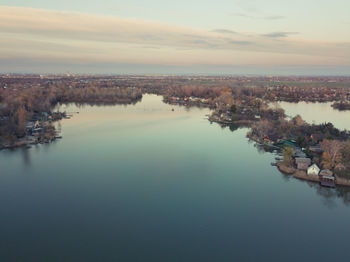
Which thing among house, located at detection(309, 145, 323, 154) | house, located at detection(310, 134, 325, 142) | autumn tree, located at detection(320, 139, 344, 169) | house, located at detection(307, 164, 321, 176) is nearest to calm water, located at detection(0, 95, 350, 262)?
house, located at detection(307, 164, 321, 176)

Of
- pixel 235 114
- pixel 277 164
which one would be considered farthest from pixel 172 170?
pixel 235 114

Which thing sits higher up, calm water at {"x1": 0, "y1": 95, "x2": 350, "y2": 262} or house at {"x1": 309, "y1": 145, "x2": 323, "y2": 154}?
house at {"x1": 309, "y1": 145, "x2": 323, "y2": 154}

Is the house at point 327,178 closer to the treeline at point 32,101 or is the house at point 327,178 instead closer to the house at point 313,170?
the house at point 313,170

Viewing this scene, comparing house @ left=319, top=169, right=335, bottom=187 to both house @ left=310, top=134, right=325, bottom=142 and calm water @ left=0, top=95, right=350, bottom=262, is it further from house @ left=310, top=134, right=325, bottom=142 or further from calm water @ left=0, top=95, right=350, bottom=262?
house @ left=310, top=134, right=325, bottom=142

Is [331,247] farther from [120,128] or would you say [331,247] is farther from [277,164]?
[120,128]

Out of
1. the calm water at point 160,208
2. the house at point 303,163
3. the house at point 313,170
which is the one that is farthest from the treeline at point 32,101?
the house at point 313,170

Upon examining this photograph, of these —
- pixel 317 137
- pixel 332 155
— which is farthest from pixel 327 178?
pixel 317 137
